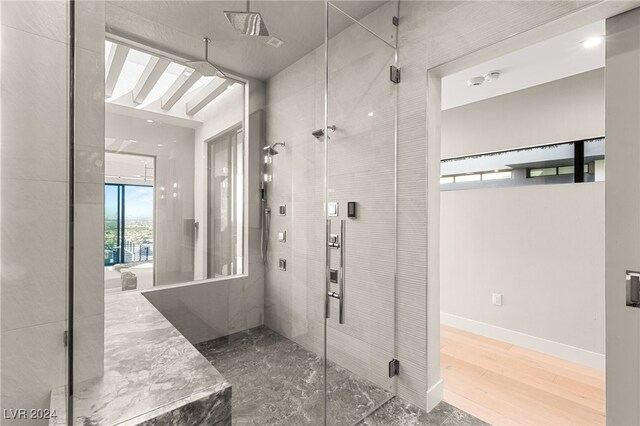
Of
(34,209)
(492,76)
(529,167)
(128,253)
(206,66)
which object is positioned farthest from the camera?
(529,167)

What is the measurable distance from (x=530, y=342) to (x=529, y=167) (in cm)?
177

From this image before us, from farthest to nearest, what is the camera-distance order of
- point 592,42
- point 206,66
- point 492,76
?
1. point 492,76
2. point 592,42
3. point 206,66

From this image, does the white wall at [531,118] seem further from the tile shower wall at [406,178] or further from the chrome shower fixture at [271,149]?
the chrome shower fixture at [271,149]

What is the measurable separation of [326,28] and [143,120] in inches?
47.4

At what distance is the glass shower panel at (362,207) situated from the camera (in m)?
1.78

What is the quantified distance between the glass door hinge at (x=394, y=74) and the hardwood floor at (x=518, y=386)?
2.26 meters

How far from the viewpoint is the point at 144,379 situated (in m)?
1.01

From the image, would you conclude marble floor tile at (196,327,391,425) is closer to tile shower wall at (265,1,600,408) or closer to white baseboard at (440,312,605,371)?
tile shower wall at (265,1,600,408)

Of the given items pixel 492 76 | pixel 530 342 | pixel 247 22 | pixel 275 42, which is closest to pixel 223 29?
pixel 247 22

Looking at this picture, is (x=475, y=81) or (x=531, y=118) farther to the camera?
(x=531, y=118)

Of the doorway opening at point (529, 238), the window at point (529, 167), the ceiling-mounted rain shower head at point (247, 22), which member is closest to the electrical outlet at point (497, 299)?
the doorway opening at point (529, 238)

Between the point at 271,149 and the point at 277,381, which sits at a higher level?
the point at 271,149

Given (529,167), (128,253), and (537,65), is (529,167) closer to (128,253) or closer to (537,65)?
(537,65)

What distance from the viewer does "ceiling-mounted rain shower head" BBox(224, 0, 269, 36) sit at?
1.27 m
